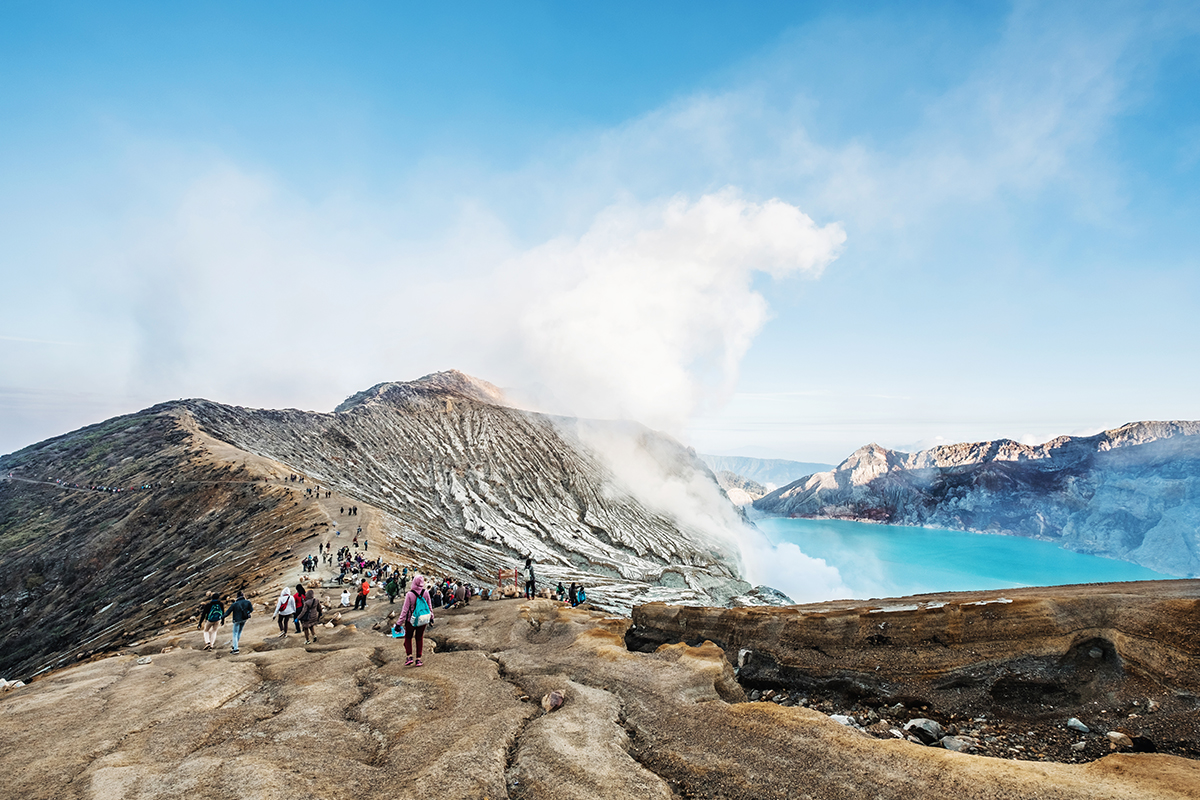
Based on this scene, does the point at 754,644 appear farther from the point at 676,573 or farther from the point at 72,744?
the point at 676,573

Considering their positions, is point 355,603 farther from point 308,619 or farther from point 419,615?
point 419,615

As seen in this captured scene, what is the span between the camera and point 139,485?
7762 centimetres

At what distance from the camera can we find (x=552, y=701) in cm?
1166

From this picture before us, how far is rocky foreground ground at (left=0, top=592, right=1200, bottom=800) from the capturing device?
752 centimetres

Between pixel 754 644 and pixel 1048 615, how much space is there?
27.2ft

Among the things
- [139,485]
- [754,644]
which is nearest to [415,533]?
[139,485]

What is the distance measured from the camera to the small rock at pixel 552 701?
11.5 m

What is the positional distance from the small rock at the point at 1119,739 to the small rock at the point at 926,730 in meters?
2.94

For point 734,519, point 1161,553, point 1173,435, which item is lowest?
point 1161,553

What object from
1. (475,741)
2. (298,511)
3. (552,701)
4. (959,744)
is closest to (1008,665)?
(959,744)

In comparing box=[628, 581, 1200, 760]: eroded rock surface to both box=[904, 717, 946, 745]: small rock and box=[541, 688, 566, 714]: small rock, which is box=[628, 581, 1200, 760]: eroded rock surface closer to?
box=[904, 717, 946, 745]: small rock

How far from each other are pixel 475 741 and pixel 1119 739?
12165 mm

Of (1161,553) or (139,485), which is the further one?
(1161,553)

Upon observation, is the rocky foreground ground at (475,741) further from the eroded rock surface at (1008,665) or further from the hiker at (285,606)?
the hiker at (285,606)
